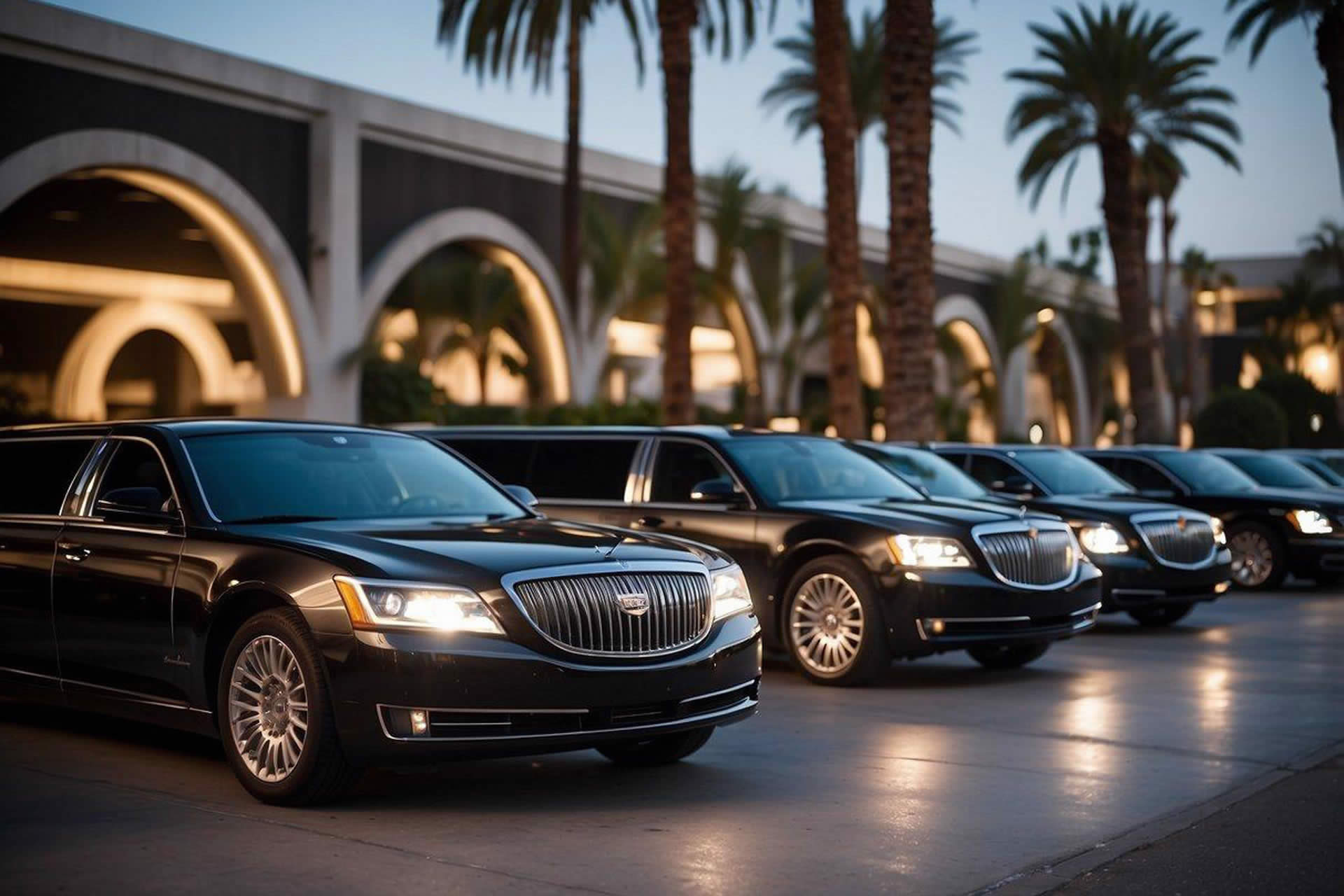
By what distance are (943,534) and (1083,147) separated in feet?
105

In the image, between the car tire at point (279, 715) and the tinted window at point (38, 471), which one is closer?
the car tire at point (279, 715)

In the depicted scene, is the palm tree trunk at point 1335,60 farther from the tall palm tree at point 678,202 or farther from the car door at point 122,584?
the car door at point 122,584

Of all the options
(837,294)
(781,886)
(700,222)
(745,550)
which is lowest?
(781,886)

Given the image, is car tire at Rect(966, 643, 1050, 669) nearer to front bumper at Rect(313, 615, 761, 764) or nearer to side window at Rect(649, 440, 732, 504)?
side window at Rect(649, 440, 732, 504)

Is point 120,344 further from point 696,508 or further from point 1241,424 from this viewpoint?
point 696,508

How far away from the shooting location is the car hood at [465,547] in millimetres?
7492

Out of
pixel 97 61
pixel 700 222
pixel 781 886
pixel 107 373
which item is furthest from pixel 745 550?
pixel 107 373

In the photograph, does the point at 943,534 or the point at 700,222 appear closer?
the point at 943,534

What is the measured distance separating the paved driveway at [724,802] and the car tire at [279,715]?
5.5 inches

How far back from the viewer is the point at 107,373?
46000mm

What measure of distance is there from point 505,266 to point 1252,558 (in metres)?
20.0

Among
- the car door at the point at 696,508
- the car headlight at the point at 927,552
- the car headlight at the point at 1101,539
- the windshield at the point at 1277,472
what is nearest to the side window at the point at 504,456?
the car door at the point at 696,508

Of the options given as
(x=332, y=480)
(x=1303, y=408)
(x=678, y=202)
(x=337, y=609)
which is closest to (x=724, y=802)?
(x=337, y=609)

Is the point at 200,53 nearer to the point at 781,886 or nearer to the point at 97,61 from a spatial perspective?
the point at 97,61
